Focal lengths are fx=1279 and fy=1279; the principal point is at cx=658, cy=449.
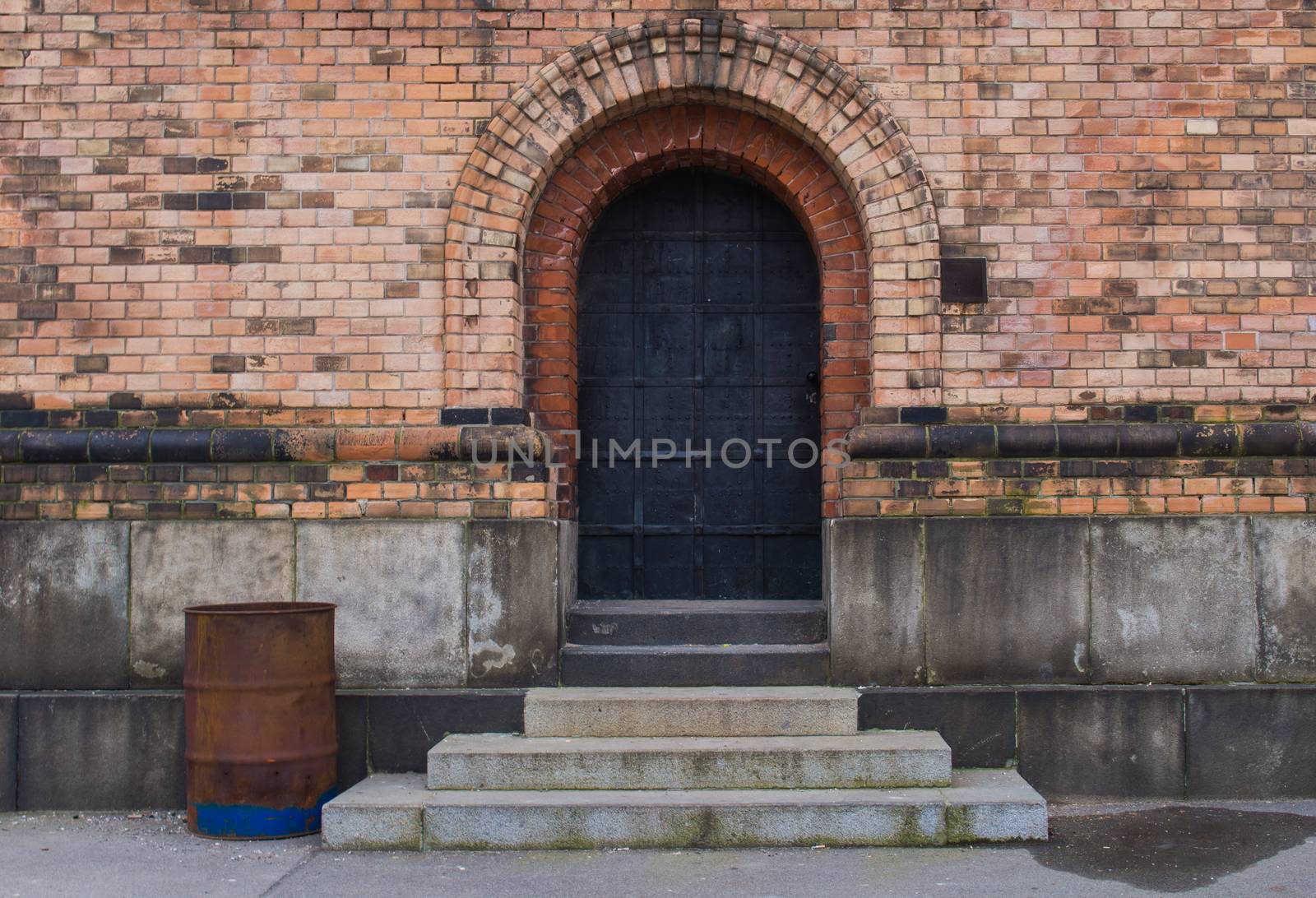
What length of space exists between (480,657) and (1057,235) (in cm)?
349

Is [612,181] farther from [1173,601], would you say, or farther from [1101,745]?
[1101,745]

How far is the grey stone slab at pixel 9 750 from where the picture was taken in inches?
240

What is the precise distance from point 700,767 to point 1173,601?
246 centimetres

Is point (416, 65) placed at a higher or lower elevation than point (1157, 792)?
higher

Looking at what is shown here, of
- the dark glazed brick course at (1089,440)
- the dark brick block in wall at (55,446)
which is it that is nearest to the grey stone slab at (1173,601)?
the dark glazed brick course at (1089,440)

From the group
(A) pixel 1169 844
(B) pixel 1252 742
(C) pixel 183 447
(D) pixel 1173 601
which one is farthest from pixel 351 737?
(B) pixel 1252 742

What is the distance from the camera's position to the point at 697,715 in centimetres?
583

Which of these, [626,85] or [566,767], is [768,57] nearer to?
[626,85]

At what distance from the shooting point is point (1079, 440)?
616cm

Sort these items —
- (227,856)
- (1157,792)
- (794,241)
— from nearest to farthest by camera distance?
(227,856) → (1157,792) → (794,241)

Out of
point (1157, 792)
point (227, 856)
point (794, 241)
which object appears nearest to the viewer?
point (227, 856)

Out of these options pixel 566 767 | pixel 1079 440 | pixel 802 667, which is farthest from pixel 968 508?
pixel 566 767

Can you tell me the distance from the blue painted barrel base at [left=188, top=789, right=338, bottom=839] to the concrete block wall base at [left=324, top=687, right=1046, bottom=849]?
9.6 inches

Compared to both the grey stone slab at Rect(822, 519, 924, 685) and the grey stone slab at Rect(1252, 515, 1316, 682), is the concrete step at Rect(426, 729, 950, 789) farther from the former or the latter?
the grey stone slab at Rect(1252, 515, 1316, 682)
